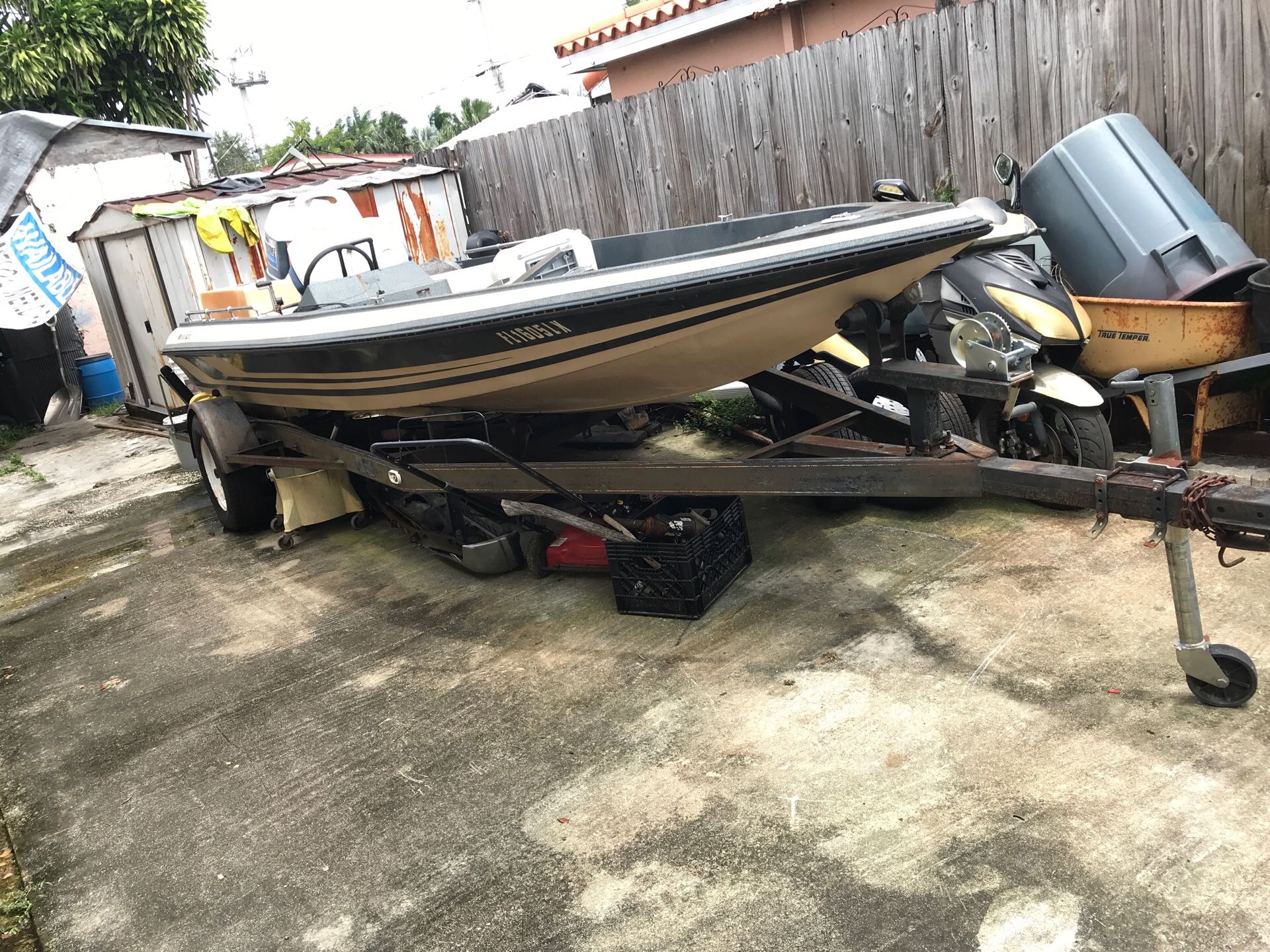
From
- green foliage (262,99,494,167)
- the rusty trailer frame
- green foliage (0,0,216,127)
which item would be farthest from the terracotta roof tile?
green foliage (262,99,494,167)

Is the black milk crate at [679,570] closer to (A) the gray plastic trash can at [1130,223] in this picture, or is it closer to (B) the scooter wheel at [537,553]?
(B) the scooter wheel at [537,553]

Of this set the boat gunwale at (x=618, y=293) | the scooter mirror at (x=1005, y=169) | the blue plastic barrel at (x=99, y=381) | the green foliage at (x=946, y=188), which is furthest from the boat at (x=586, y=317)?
the blue plastic barrel at (x=99, y=381)

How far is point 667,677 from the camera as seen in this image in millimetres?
3291

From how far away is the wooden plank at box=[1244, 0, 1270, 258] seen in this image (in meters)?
4.23

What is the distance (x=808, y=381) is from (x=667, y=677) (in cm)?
172

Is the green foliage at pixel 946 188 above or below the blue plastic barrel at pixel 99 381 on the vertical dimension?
above

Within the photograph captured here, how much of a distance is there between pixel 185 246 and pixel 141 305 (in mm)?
1486

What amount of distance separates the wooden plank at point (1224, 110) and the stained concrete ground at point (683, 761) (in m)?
1.78

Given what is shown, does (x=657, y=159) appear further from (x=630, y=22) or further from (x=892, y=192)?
(x=630, y=22)

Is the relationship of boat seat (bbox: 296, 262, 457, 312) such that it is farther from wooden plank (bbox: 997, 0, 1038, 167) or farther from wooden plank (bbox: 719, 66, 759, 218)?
wooden plank (bbox: 997, 0, 1038, 167)

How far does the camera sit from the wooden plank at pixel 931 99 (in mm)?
5453

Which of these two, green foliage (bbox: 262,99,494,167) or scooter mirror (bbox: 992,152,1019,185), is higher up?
green foliage (bbox: 262,99,494,167)

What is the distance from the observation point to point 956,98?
5.43 meters

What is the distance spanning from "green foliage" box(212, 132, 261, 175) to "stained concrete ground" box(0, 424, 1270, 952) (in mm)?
52639
